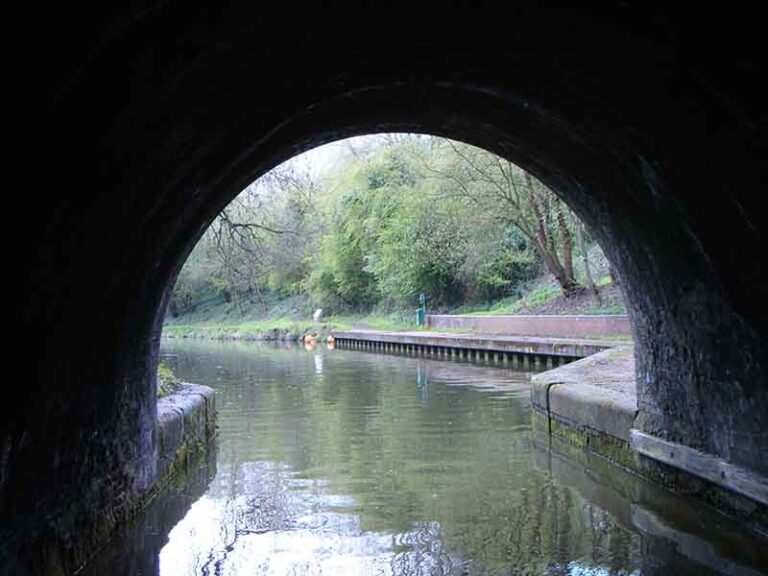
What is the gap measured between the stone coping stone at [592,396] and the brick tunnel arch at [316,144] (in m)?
0.65

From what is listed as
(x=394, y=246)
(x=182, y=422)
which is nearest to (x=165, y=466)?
(x=182, y=422)

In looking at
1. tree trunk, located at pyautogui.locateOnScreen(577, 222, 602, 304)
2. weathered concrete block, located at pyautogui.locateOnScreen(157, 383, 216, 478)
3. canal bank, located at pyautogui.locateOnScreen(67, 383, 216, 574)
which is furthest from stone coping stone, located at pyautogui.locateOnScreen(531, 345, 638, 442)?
tree trunk, located at pyautogui.locateOnScreen(577, 222, 602, 304)

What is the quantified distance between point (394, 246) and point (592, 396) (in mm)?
29584

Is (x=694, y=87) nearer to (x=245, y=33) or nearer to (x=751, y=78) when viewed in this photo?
(x=751, y=78)

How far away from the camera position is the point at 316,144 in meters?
7.24

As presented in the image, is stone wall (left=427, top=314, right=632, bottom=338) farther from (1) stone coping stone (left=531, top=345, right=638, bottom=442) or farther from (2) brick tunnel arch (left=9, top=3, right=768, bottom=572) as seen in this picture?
(2) brick tunnel arch (left=9, top=3, right=768, bottom=572)

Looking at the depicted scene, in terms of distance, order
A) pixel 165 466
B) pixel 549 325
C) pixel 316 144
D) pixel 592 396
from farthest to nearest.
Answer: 1. pixel 549 325
2. pixel 592 396
3. pixel 165 466
4. pixel 316 144

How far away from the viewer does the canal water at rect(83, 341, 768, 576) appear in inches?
208

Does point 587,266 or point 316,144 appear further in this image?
point 587,266

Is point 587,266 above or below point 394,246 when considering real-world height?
below

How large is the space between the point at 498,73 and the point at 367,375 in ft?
50.6

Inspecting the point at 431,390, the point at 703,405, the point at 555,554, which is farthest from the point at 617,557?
the point at 431,390

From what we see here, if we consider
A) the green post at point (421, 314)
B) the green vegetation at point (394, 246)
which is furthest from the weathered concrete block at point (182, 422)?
the green post at point (421, 314)

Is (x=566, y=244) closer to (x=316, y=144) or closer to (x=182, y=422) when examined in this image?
(x=182, y=422)
